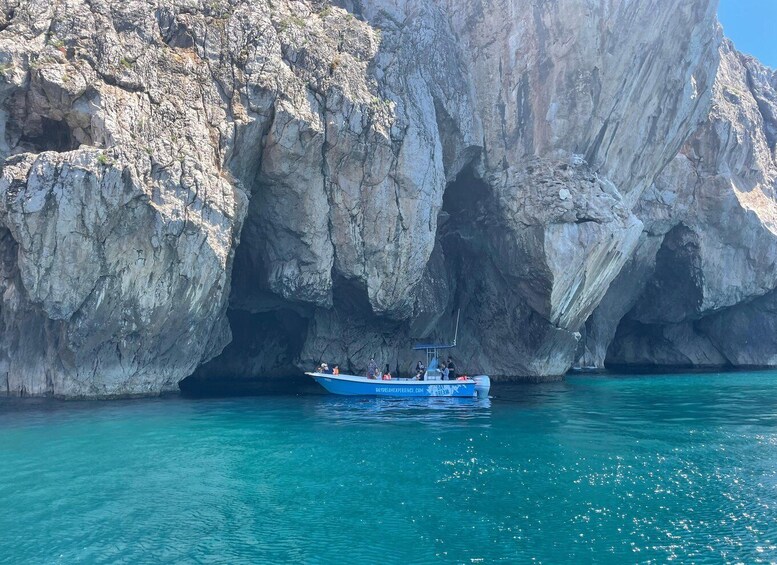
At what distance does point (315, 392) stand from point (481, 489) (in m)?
22.3

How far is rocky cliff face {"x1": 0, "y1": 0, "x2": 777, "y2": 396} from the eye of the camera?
28547 millimetres

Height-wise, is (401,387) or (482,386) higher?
(482,386)

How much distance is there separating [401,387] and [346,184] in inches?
474

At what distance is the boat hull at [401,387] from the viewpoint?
34469mm

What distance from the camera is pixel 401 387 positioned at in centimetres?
3500

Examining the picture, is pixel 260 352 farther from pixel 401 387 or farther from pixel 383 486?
pixel 383 486

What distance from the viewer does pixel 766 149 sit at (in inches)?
2406

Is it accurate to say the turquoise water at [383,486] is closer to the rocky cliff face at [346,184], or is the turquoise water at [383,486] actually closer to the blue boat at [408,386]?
the rocky cliff face at [346,184]

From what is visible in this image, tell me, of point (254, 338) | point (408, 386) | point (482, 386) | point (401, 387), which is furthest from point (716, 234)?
point (254, 338)

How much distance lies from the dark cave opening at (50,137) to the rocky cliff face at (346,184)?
0.08 metres

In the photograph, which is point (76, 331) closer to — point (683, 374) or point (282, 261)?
point (282, 261)

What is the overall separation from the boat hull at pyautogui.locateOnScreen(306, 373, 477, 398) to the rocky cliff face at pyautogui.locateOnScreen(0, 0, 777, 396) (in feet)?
16.0

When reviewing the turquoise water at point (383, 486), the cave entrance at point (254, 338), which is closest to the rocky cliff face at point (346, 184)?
the cave entrance at point (254, 338)

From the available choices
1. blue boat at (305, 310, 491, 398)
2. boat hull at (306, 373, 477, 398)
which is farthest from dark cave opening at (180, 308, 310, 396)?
boat hull at (306, 373, 477, 398)
